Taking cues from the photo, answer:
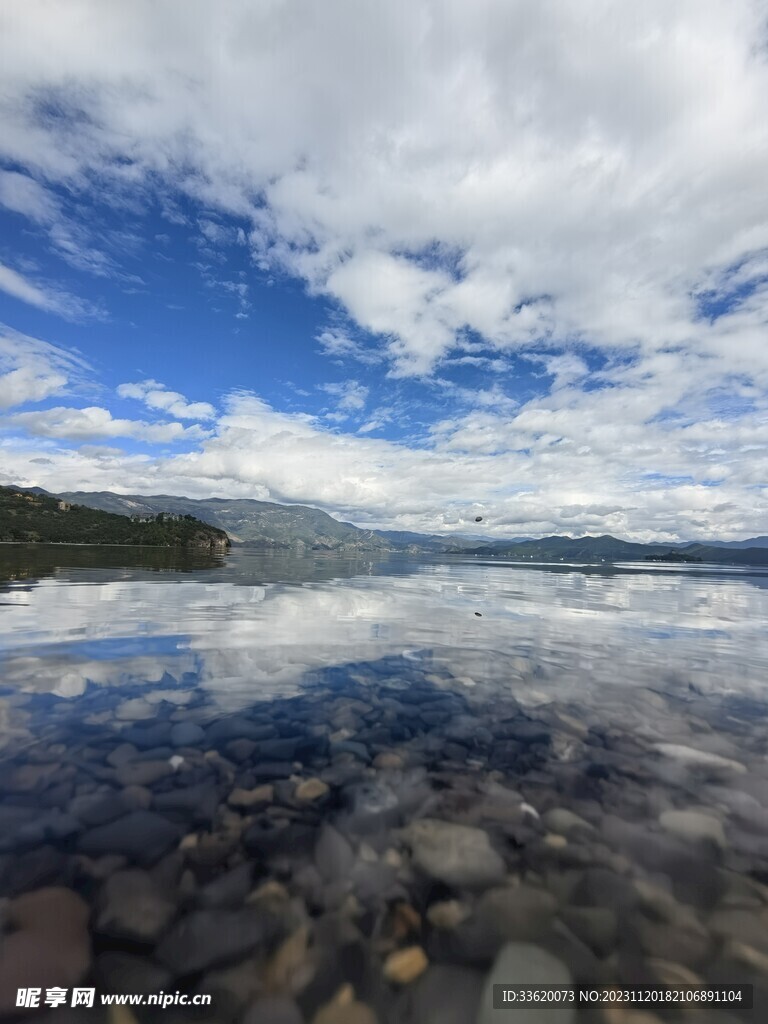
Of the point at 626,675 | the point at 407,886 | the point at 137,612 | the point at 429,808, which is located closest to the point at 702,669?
the point at 626,675

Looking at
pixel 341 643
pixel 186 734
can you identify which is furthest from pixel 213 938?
pixel 341 643

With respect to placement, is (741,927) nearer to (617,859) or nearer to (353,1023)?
(617,859)

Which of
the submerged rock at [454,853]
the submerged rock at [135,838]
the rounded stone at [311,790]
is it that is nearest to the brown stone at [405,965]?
the submerged rock at [454,853]

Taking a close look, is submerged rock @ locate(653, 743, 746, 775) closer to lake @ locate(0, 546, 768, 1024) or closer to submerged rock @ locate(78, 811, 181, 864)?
lake @ locate(0, 546, 768, 1024)

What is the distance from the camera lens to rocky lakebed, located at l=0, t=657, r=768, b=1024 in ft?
15.3

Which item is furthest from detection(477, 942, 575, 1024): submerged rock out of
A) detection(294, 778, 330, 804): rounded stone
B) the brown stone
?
detection(294, 778, 330, 804): rounded stone

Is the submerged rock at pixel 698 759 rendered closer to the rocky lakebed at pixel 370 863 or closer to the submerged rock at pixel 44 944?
the rocky lakebed at pixel 370 863

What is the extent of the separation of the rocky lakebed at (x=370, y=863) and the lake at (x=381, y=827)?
33 mm

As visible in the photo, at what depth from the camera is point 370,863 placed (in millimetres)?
6316

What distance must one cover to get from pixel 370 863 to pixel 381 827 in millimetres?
809

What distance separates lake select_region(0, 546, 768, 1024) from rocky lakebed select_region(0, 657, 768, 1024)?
3 centimetres

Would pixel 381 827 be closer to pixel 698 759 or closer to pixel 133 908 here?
pixel 133 908

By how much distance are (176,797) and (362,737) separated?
4098 millimetres

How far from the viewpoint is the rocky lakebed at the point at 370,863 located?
466 cm
